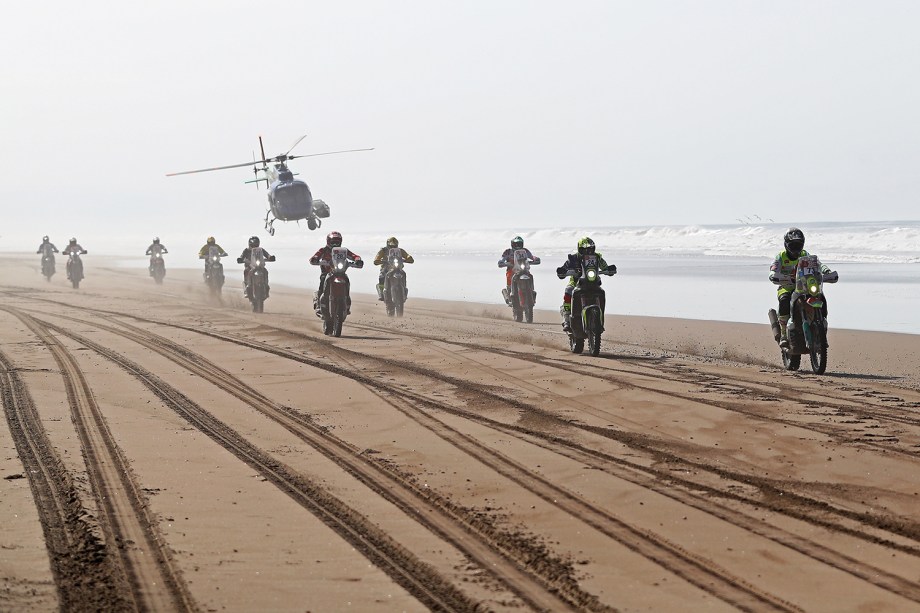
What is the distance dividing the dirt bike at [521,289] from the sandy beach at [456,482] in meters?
7.47

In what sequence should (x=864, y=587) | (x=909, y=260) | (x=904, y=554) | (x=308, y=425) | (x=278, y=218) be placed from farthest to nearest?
(x=909, y=260) → (x=278, y=218) → (x=308, y=425) → (x=904, y=554) → (x=864, y=587)

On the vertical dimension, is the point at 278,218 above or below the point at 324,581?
above

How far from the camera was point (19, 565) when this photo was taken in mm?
6000

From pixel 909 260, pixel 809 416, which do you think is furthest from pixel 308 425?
pixel 909 260

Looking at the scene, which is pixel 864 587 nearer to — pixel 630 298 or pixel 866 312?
pixel 866 312

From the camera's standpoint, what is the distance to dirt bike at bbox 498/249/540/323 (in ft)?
80.0

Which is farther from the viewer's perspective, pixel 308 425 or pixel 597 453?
pixel 308 425

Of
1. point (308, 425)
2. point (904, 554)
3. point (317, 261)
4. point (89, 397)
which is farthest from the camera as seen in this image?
point (317, 261)

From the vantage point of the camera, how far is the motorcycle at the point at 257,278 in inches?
1073

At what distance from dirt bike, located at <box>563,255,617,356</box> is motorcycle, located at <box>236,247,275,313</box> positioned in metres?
11.9

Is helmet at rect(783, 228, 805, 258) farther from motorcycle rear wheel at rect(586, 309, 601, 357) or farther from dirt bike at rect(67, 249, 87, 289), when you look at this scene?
dirt bike at rect(67, 249, 87, 289)

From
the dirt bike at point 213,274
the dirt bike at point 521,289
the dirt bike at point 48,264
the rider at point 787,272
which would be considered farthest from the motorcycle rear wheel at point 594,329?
the dirt bike at point 48,264

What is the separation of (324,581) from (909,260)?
157 ft

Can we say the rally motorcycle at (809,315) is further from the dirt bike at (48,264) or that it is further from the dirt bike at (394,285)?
the dirt bike at (48,264)
